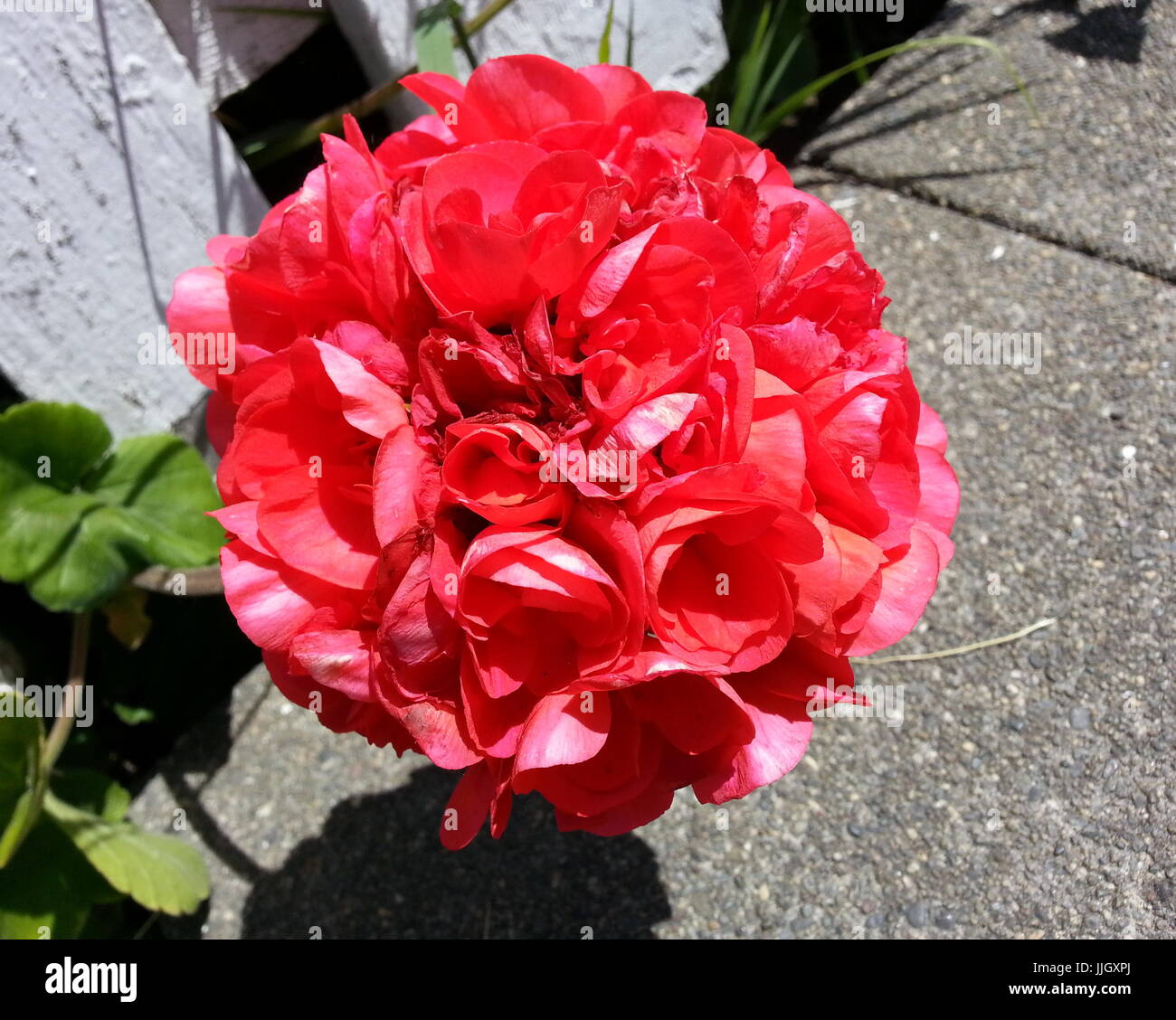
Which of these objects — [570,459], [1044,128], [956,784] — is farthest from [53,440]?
[1044,128]

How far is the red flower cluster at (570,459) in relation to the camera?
728 millimetres

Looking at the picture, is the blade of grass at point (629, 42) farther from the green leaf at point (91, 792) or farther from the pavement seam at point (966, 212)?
the green leaf at point (91, 792)

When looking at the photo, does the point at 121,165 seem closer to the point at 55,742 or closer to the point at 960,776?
the point at 55,742

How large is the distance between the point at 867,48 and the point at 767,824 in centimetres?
211

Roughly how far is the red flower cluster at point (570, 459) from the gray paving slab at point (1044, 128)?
134 cm

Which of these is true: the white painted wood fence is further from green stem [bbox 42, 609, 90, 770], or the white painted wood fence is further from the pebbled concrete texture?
the pebbled concrete texture

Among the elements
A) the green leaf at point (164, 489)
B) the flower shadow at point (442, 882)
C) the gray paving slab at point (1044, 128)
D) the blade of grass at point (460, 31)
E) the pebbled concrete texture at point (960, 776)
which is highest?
the blade of grass at point (460, 31)

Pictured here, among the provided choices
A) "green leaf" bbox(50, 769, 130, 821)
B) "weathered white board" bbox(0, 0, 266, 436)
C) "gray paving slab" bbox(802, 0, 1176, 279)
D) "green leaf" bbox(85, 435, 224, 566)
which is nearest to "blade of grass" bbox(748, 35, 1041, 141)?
"gray paving slab" bbox(802, 0, 1176, 279)

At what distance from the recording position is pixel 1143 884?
1336mm

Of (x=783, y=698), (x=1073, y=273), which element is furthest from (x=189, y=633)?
(x=1073, y=273)

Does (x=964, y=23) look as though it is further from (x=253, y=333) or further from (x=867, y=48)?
(x=253, y=333)

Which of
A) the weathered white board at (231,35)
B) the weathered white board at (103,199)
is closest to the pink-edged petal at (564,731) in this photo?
the weathered white board at (103,199)

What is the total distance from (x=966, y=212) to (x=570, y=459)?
5.43 ft

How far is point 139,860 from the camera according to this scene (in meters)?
1.47
